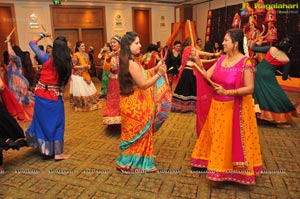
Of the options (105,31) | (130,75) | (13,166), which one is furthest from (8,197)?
(105,31)

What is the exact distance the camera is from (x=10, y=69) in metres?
4.47

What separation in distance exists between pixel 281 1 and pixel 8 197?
7101 mm

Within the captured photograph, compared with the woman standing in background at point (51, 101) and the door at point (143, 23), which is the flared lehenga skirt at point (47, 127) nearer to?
the woman standing in background at point (51, 101)

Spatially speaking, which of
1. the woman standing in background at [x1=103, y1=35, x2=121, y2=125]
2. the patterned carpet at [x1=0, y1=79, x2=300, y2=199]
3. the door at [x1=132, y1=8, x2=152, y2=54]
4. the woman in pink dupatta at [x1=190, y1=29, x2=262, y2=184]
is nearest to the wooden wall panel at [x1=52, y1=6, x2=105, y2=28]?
the door at [x1=132, y1=8, x2=152, y2=54]

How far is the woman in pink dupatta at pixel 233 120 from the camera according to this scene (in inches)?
83.4

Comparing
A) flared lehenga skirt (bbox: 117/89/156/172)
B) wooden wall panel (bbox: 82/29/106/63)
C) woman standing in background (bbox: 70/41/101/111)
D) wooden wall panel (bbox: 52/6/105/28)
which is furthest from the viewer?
wooden wall panel (bbox: 82/29/106/63)

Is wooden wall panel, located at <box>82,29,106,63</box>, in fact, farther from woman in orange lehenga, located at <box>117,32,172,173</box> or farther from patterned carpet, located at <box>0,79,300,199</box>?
woman in orange lehenga, located at <box>117,32,172,173</box>

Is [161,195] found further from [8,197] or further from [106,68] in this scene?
[106,68]

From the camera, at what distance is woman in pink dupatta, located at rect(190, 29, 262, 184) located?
212 cm

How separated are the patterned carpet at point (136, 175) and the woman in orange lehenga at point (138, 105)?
171 mm

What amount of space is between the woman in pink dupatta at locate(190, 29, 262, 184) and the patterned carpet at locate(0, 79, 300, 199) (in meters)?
0.19

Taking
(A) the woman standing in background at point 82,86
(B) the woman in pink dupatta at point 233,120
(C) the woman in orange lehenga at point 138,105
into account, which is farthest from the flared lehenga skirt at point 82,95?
(B) the woman in pink dupatta at point 233,120

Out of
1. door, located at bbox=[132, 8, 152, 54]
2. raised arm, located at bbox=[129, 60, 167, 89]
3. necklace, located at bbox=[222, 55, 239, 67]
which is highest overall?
door, located at bbox=[132, 8, 152, 54]

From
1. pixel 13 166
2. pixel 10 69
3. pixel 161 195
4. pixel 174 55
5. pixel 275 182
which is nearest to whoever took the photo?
pixel 161 195
